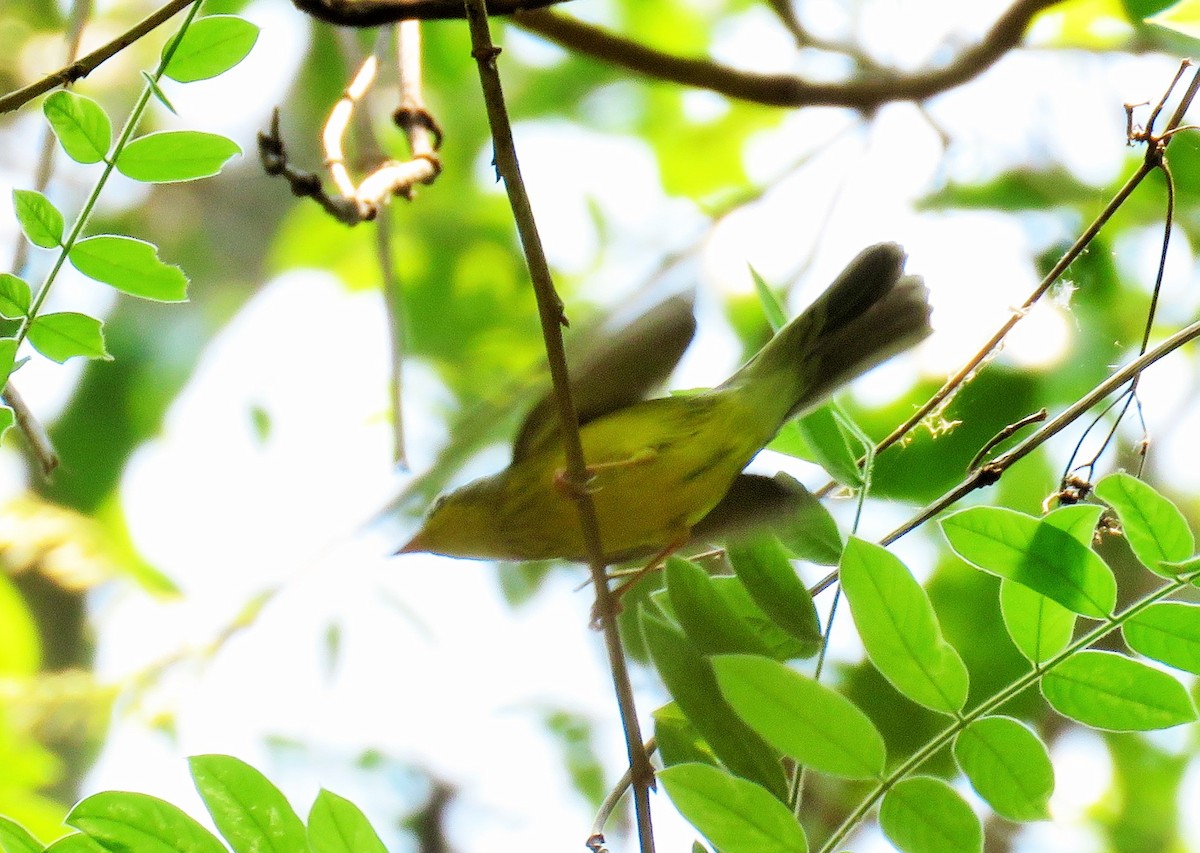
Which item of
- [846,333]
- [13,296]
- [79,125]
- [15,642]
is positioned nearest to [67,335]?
[13,296]

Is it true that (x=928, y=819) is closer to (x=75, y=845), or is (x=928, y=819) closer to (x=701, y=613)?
(x=701, y=613)

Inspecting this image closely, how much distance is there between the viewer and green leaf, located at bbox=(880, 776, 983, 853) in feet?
5.22

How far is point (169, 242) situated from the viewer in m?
6.89

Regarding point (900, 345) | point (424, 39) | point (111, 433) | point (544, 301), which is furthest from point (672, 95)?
point (544, 301)

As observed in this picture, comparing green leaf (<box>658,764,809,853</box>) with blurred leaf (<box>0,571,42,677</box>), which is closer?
green leaf (<box>658,764,809,853</box>)

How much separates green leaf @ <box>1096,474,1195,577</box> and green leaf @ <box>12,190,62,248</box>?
1.52 meters

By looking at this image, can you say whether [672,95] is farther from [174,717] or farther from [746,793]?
[746,793]

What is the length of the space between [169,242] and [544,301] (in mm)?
5626

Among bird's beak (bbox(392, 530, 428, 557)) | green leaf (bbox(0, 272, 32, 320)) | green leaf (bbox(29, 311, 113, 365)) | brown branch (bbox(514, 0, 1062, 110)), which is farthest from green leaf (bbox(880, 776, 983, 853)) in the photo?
brown branch (bbox(514, 0, 1062, 110))

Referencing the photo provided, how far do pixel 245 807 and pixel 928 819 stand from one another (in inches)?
36.2

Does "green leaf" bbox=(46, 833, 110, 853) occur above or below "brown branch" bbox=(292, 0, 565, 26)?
below

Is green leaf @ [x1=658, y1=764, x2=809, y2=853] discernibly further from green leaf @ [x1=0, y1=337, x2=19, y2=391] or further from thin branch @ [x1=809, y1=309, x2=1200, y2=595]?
green leaf @ [x1=0, y1=337, x2=19, y2=391]

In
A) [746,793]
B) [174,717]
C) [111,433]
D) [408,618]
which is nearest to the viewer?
[746,793]

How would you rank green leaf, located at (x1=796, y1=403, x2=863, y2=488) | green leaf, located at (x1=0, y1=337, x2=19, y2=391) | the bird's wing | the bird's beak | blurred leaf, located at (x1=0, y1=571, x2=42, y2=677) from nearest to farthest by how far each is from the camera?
green leaf, located at (x1=0, y1=337, x2=19, y2=391)
green leaf, located at (x1=796, y1=403, x2=863, y2=488)
the bird's wing
the bird's beak
blurred leaf, located at (x1=0, y1=571, x2=42, y2=677)
